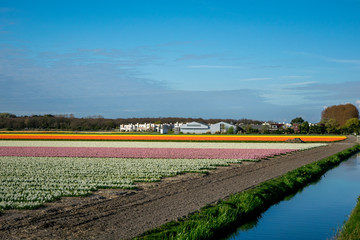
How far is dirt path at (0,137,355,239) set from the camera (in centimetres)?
1035

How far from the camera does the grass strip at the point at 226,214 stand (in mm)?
10117

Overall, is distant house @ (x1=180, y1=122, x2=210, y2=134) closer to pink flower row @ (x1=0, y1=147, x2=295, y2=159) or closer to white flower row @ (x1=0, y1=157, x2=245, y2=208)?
pink flower row @ (x1=0, y1=147, x2=295, y2=159)

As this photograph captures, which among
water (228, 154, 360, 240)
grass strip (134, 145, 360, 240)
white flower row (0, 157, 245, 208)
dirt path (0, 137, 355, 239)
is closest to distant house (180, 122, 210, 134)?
white flower row (0, 157, 245, 208)

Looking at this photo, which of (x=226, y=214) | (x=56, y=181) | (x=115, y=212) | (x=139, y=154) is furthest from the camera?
(x=139, y=154)

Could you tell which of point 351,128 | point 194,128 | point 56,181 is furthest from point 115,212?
point 351,128

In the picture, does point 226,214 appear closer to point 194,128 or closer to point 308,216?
point 308,216

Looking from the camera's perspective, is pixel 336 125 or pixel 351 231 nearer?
pixel 351 231

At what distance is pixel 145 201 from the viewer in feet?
47.6

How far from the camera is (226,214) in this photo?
12.3 meters

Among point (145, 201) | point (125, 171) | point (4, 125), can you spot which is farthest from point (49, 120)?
point (145, 201)

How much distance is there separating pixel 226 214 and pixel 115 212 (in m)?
3.16

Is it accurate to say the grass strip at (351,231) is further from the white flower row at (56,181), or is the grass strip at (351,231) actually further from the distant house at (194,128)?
the distant house at (194,128)

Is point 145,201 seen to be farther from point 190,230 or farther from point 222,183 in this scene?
point 222,183

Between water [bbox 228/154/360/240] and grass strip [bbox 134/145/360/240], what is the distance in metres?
0.33
